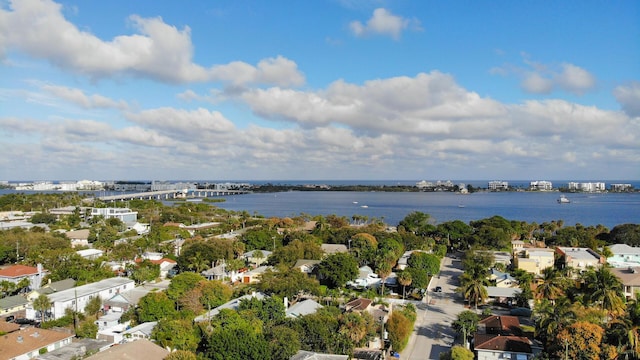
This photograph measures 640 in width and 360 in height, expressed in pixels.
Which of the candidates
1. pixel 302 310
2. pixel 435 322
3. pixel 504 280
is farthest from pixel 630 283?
pixel 302 310

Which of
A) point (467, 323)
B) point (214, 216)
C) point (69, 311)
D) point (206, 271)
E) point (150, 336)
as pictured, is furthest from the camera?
point (214, 216)

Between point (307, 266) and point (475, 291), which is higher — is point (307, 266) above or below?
below

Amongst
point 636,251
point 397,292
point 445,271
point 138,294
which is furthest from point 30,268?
point 636,251

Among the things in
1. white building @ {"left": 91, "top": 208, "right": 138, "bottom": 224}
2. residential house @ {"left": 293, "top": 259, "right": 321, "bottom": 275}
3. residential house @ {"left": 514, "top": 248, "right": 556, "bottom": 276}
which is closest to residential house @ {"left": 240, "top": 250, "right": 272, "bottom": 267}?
residential house @ {"left": 293, "top": 259, "right": 321, "bottom": 275}

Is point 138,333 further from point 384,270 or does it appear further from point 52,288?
point 384,270

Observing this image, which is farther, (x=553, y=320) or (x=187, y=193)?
(x=187, y=193)

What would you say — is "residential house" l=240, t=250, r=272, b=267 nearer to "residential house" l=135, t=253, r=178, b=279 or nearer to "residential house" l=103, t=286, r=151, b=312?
"residential house" l=135, t=253, r=178, b=279

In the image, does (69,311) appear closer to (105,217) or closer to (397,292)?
(397,292)

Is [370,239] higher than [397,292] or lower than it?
higher
